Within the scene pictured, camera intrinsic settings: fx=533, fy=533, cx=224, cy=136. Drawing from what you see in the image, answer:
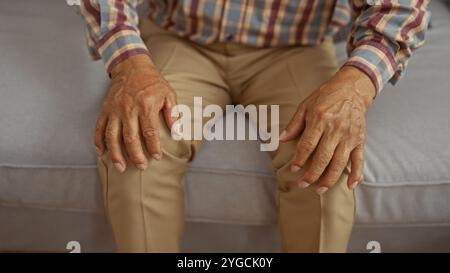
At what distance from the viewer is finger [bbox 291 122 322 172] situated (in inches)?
33.6

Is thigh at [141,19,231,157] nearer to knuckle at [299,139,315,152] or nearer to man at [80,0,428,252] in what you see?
man at [80,0,428,252]

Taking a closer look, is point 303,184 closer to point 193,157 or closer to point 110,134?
point 193,157

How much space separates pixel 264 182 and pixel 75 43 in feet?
1.89

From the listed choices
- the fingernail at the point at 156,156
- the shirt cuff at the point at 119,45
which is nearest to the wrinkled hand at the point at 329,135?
the fingernail at the point at 156,156

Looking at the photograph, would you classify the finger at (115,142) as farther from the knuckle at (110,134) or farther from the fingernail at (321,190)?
the fingernail at (321,190)

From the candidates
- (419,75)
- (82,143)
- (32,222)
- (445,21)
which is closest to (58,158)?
(82,143)

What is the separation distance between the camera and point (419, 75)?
1135 millimetres

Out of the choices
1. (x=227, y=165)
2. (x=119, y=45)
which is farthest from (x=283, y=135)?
(x=119, y=45)

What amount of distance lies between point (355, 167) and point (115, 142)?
39cm

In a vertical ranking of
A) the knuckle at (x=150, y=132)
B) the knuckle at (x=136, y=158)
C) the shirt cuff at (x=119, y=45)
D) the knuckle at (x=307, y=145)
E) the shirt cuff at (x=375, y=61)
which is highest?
the shirt cuff at (x=119, y=45)

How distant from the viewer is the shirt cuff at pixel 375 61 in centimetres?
93

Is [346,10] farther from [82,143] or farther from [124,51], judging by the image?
[82,143]

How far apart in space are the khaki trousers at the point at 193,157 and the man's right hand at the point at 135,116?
0.02 meters

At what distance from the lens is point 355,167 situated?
870 mm
